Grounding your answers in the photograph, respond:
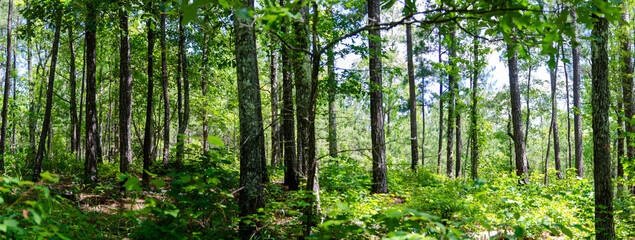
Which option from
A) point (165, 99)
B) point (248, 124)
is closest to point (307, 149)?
point (248, 124)

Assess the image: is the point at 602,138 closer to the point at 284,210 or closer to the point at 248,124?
the point at 284,210

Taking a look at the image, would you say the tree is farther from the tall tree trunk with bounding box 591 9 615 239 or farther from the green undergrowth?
the tall tree trunk with bounding box 591 9 615 239

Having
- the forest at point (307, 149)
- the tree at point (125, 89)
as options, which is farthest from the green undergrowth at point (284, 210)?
the tree at point (125, 89)

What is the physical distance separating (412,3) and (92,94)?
25.7ft

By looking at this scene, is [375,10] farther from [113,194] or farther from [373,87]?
[113,194]

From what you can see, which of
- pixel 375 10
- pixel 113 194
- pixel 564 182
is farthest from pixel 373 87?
pixel 564 182

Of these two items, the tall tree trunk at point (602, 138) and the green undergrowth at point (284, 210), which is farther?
the tall tree trunk at point (602, 138)

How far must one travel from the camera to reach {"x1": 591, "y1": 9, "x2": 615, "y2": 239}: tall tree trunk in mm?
3457

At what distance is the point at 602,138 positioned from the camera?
3514 mm

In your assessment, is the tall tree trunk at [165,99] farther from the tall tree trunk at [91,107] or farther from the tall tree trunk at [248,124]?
the tall tree trunk at [248,124]

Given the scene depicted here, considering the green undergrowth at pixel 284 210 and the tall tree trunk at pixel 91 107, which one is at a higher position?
the tall tree trunk at pixel 91 107

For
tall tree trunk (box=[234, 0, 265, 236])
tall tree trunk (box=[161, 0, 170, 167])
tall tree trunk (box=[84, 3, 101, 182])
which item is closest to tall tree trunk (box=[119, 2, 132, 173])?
tall tree trunk (box=[84, 3, 101, 182])

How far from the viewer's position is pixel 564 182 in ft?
33.3

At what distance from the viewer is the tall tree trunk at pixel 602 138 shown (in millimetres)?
3457
